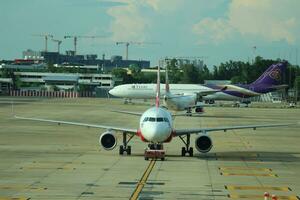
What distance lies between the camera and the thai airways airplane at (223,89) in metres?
117

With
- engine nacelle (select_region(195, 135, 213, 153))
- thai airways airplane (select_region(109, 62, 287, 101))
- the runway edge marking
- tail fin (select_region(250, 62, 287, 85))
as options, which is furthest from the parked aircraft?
the runway edge marking

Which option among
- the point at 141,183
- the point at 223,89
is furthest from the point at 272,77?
the point at 141,183

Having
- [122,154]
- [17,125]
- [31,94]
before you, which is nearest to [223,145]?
[122,154]

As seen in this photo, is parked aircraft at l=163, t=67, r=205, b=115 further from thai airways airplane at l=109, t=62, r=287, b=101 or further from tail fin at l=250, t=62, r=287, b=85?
tail fin at l=250, t=62, r=287, b=85

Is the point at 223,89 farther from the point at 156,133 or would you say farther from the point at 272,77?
the point at 156,133

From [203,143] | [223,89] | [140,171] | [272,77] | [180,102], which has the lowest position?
[180,102]

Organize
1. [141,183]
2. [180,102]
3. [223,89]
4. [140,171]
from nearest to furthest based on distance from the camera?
[141,183]
[140,171]
[180,102]
[223,89]

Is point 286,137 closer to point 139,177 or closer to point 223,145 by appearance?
point 223,145

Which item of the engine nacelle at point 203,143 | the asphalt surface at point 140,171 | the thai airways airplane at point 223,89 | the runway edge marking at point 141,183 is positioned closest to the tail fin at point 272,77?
the thai airways airplane at point 223,89

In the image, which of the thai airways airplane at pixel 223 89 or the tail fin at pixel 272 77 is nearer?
the thai airways airplane at pixel 223 89

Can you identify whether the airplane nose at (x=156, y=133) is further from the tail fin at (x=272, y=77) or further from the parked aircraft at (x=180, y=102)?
the tail fin at (x=272, y=77)

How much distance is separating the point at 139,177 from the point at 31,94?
161085 mm

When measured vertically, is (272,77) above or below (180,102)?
above

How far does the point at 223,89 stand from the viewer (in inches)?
4889
